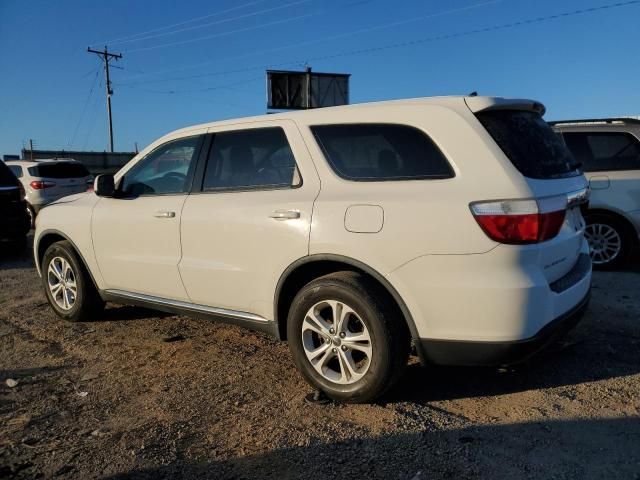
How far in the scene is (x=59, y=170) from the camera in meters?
13.6

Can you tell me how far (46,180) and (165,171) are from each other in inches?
401

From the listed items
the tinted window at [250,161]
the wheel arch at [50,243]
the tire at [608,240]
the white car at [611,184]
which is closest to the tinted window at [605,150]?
the white car at [611,184]

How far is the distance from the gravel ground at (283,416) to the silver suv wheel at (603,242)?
8.01 feet

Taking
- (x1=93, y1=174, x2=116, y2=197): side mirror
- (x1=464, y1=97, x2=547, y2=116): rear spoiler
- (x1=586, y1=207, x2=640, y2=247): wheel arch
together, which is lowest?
(x1=586, y1=207, x2=640, y2=247): wheel arch

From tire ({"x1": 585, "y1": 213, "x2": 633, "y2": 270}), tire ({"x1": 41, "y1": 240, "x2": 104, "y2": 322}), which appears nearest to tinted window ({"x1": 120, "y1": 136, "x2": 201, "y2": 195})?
tire ({"x1": 41, "y1": 240, "x2": 104, "y2": 322})

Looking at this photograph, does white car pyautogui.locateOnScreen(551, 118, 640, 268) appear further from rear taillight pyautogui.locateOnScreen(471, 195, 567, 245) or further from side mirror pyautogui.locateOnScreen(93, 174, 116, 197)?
side mirror pyautogui.locateOnScreen(93, 174, 116, 197)

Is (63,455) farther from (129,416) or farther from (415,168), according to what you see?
(415,168)

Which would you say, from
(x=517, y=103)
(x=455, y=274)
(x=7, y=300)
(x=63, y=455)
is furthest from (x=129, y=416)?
(x=7, y=300)

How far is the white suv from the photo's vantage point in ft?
9.43

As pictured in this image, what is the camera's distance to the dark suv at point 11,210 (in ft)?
28.7

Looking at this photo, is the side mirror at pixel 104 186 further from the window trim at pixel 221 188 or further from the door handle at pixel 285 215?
the door handle at pixel 285 215

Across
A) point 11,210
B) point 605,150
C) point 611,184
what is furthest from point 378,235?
point 11,210

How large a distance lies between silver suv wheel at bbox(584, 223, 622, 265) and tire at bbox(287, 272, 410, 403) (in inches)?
189

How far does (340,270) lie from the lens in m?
3.42
